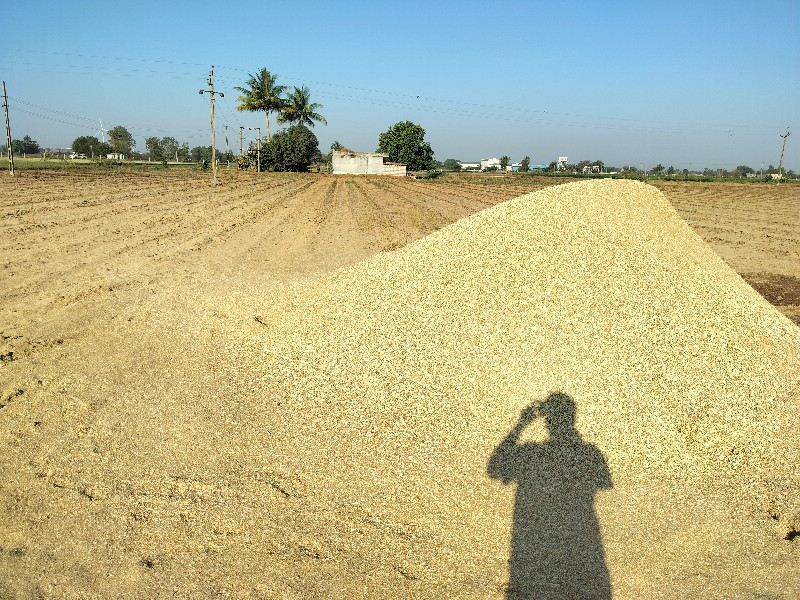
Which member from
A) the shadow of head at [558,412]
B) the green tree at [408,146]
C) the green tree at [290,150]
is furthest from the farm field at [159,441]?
the green tree at [408,146]

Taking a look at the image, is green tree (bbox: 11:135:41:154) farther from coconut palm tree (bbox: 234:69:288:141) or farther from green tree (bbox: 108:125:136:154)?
coconut palm tree (bbox: 234:69:288:141)

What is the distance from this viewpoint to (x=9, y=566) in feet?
8.71

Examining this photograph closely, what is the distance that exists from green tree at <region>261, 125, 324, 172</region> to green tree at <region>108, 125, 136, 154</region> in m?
49.2

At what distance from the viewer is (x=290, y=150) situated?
4884cm

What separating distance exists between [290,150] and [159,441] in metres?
48.3

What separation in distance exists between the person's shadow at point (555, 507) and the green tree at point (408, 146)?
6533 cm

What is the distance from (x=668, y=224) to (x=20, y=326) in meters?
8.27

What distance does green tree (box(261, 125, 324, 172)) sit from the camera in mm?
48906

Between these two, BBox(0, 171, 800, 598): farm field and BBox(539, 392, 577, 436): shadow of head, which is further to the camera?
BBox(539, 392, 577, 436): shadow of head

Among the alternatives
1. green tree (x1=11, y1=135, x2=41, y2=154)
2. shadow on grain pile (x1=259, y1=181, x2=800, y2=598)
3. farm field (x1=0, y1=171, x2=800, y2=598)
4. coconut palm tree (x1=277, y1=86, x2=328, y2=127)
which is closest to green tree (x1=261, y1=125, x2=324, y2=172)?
coconut palm tree (x1=277, y1=86, x2=328, y2=127)

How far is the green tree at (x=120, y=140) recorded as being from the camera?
287 feet

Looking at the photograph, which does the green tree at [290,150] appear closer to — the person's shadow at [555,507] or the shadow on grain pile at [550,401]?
the shadow on grain pile at [550,401]

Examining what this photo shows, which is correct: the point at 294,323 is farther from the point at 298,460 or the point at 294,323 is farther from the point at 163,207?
the point at 163,207

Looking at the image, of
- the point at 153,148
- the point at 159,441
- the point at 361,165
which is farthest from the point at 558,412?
the point at 153,148
